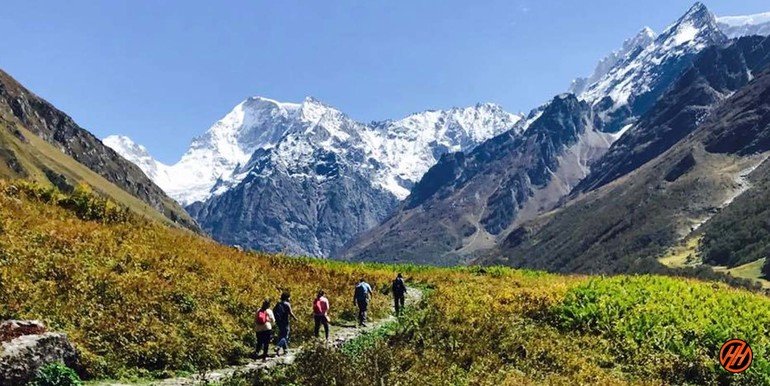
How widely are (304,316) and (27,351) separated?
15.2m

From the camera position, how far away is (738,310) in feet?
109

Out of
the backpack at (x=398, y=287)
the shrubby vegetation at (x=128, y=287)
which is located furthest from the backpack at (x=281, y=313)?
the backpack at (x=398, y=287)

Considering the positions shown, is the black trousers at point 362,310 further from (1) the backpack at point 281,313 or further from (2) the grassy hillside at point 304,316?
(1) the backpack at point 281,313

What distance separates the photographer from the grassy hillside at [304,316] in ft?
72.9

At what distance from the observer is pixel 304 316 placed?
1234 inches

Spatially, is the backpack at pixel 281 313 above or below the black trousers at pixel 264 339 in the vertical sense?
above

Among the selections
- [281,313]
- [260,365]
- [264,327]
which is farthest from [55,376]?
[281,313]

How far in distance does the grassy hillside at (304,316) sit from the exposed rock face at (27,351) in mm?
1762

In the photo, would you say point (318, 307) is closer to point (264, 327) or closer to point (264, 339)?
point (264, 339)

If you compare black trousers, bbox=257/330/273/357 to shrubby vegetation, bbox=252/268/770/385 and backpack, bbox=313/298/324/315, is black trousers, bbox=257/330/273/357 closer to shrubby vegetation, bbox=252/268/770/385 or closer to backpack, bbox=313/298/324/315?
shrubby vegetation, bbox=252/268/770/385


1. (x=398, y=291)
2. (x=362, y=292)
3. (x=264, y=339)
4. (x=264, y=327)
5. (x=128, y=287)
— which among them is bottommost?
(x=264, y=339)

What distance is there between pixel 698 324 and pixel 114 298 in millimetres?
26029

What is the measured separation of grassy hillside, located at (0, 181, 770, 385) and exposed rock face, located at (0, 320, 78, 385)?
1.76m

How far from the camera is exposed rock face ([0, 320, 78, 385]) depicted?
16859 mm
